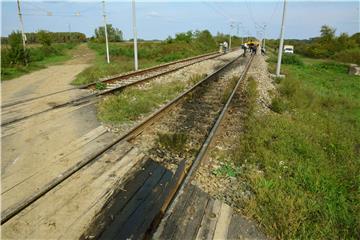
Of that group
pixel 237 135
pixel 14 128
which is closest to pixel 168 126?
pixel 237 135

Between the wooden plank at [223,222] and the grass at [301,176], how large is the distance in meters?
0.27

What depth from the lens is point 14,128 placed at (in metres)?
6.46

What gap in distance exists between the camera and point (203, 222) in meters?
3.38

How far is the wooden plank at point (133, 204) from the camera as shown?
10.5ft

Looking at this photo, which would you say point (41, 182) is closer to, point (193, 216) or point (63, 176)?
point (63, 176)

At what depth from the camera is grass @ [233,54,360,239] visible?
3.40m

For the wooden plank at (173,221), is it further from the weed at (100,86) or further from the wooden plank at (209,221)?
the weed at (100,86)

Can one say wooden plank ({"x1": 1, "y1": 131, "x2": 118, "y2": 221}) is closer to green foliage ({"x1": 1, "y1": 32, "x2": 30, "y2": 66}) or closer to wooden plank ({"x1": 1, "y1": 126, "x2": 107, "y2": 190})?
wooden plank ({"x1": 1, "y1": 126, "x2": 107, "y2": 190})

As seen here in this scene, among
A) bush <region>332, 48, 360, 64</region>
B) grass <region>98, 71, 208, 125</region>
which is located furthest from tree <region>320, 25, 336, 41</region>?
grass <region>98, 71, 208, 125</region>

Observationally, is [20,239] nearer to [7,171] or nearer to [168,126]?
[7,171]

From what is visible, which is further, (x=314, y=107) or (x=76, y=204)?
(x=314, y=107)

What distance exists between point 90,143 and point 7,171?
5.19ft

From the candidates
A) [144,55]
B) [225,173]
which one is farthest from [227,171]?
[144,55]

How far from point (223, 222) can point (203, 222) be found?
0.27 metres
